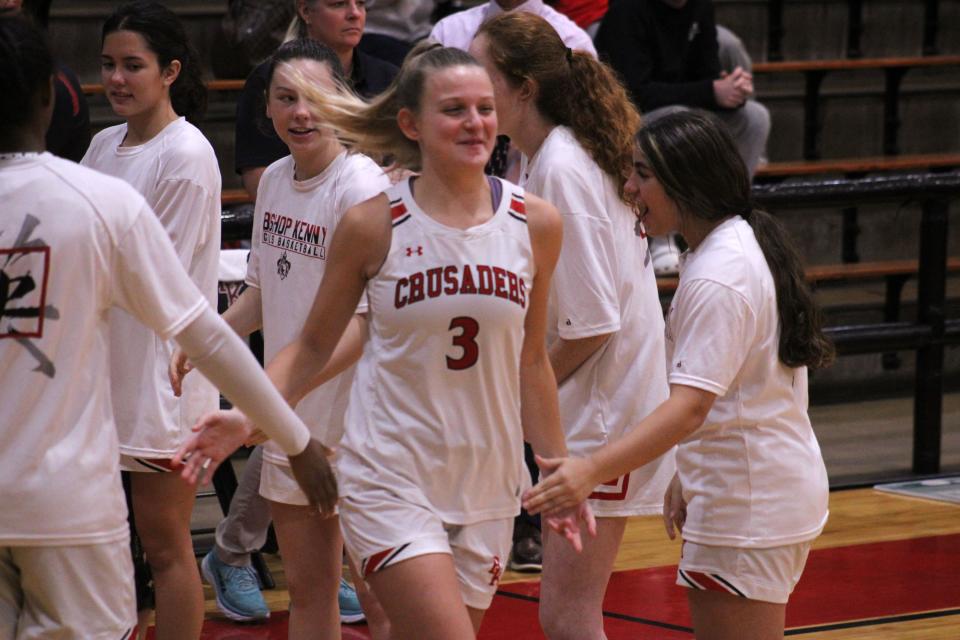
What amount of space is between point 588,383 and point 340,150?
829mm

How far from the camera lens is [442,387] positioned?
117 inches

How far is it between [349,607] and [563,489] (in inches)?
78.7

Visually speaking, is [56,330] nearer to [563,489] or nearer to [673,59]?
[563,489]

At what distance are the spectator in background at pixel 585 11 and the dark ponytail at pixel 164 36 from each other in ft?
11.5

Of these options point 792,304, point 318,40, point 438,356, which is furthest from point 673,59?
point 438,356

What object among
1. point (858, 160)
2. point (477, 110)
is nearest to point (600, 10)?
point (858, 160)

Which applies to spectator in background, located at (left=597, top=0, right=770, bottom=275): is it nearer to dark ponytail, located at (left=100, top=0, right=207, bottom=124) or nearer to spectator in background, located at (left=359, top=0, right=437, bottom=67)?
spectator in background, located at (left=359, top=0, right=437, bottom=67)

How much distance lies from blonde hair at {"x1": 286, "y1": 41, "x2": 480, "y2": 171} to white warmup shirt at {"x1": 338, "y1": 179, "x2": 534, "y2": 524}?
27cm

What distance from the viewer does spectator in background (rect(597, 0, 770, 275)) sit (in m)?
6.89

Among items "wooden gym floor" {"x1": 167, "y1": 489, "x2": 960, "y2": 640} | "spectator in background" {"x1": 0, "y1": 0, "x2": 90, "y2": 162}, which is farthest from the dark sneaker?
"spectator in background" {"x1": 0, "y1": 0, "x2": 90, "y2": 162}

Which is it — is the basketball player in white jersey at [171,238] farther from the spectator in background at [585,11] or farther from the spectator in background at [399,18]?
the spectator in background at [585,11]

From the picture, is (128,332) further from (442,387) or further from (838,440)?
(838,440)

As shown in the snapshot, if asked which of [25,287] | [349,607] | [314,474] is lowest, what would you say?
[349,607]

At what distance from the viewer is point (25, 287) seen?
8.17 feet
